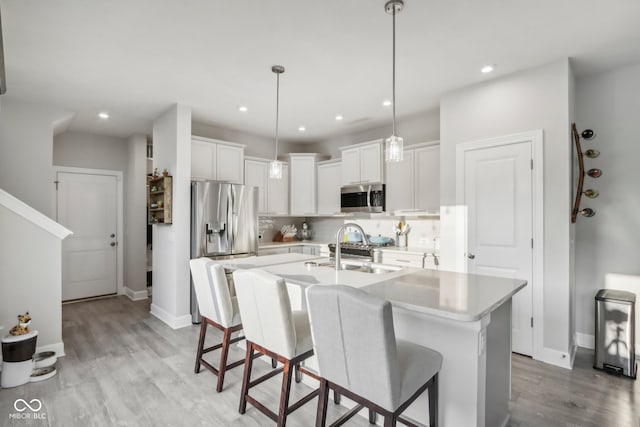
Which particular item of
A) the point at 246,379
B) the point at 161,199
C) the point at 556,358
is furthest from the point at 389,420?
the point at 161,199

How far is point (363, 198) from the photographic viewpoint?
485 centimetres

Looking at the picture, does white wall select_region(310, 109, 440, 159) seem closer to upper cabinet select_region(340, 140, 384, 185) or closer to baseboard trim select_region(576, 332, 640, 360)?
upper cabinet select_region(340, 140, 384, 185)

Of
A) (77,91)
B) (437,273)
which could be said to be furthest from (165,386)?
(77,91)

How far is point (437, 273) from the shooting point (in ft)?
7.86

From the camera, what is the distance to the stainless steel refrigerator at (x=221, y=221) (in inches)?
161

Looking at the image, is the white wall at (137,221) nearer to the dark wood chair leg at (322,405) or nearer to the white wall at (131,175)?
the white wall at (131,175)

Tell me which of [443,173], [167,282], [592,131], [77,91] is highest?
[77,91]

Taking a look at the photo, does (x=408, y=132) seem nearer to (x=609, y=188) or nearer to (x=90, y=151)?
(x=609, y=188)

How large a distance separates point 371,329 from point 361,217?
4121mm

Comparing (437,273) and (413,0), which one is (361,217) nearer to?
(437,273)

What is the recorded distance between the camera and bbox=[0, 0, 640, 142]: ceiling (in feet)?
7.12

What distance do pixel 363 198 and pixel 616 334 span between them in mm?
3064

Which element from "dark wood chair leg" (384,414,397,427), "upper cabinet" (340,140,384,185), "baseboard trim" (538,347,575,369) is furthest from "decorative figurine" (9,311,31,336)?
"baseboard trim" (538,347,575,369)

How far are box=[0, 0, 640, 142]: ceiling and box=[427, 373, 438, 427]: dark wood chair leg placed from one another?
88.7 inches
